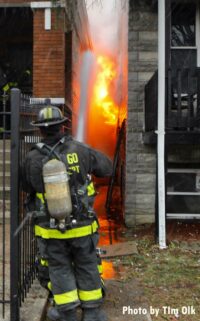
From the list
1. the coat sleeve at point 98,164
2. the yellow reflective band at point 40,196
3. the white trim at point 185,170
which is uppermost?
the coat sleeve at point 98,164

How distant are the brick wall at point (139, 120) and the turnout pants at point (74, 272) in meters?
4.51

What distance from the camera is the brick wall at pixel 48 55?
8961mm

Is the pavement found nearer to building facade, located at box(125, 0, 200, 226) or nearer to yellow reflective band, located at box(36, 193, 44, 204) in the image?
yellow reflective band, located at box(36, 193, 44, 204)

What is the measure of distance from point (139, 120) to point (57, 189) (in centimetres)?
515

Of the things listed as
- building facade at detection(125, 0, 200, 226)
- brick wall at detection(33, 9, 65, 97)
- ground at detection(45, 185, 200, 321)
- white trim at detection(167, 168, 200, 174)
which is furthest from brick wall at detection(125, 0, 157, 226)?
brick wall at detection(33, 9, 65, 97)

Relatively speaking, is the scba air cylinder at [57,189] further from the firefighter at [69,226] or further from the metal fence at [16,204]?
the metal fence at [16,204]

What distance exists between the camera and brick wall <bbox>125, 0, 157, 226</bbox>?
27.1 feet

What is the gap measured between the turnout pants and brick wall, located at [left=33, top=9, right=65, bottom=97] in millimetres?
5683

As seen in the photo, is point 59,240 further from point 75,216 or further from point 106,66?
point 106,66

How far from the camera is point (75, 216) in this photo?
12.1 feet

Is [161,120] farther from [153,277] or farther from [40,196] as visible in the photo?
[40,196]

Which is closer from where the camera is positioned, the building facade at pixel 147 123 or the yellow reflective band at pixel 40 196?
the yellow reflective band at pixel 40 196

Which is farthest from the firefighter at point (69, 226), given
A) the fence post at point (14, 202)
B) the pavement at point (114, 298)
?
the pavement at point (114, 298)

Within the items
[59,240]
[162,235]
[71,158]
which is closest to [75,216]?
[59,240]
